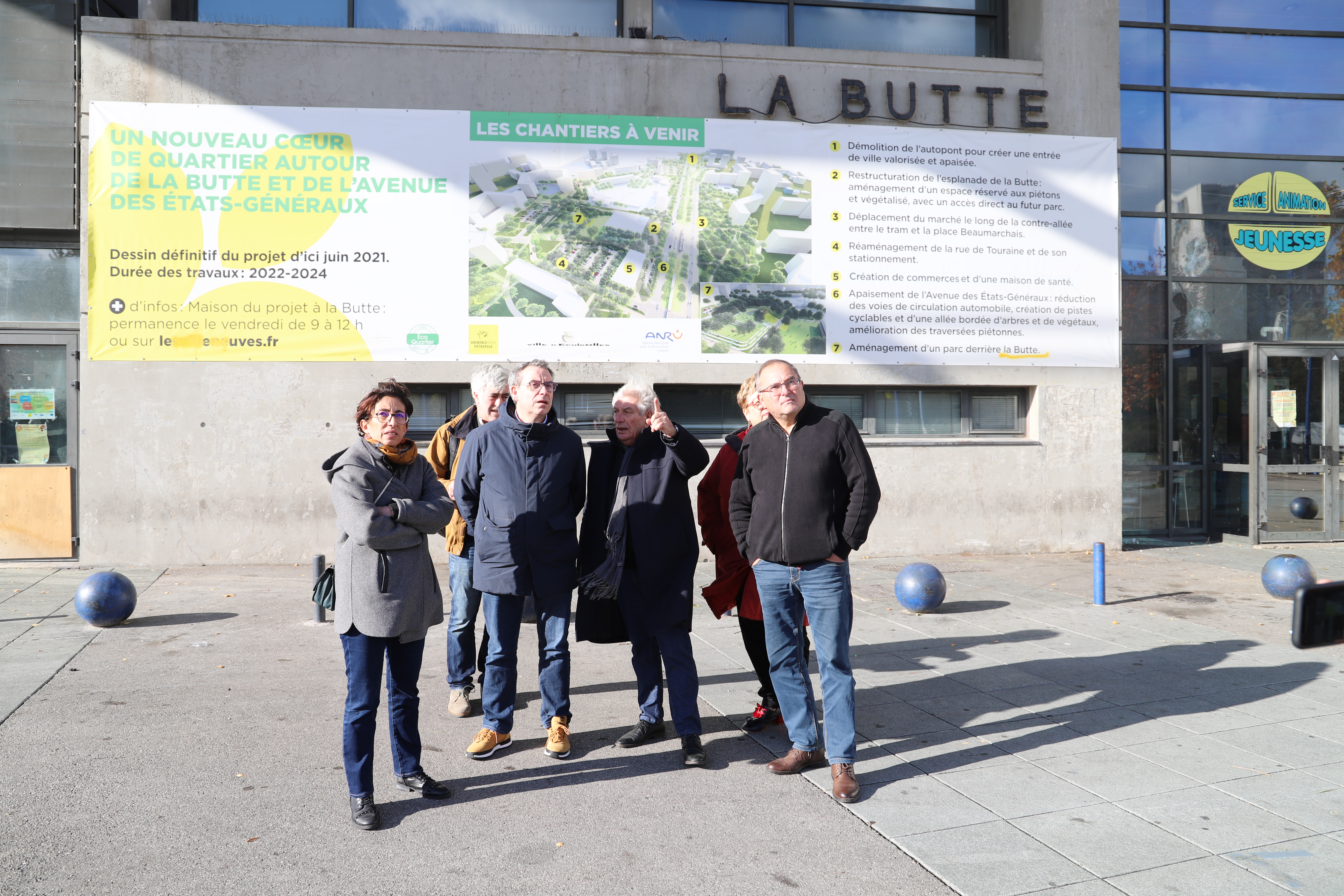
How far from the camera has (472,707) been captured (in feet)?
17.4

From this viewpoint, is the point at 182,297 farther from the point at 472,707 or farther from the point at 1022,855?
the point at 1022,855

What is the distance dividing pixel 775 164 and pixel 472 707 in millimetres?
7687

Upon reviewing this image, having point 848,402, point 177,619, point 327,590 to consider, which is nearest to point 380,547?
point 327,590

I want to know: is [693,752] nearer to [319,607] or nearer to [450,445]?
[450,445]

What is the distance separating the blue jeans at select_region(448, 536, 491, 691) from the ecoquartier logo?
11995 millimetres

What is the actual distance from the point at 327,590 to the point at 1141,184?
12370 millimetres

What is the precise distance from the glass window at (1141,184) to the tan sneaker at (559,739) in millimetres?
11280

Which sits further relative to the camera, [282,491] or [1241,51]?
[1241,51]

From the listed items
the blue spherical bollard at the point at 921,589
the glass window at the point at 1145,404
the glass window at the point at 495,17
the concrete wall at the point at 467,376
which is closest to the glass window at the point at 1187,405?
the glass window at the point at 1145,404

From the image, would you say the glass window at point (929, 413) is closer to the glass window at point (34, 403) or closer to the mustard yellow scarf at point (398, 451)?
the mustard yellow scarf at point (398, 451)

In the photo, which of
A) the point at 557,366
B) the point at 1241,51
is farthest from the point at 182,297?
the point at 1241,51

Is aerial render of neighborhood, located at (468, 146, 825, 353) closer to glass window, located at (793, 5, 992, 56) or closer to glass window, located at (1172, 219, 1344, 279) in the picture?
glass window, located at (793, 5, 992, 56)

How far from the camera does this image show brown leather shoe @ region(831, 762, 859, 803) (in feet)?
13.2

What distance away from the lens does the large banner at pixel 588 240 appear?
994cm
